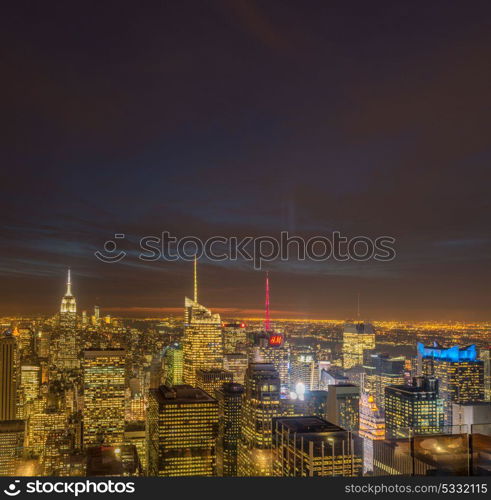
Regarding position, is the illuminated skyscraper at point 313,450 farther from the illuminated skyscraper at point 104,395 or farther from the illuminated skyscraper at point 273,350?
the illuminated skyscraper at point 104,395

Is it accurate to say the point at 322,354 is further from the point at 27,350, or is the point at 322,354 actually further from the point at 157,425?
the point at 27,350

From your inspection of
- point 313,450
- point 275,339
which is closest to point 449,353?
point 275,339

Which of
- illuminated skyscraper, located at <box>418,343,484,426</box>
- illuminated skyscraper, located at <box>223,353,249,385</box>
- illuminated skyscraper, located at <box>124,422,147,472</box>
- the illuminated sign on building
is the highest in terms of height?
the illuminated sign on building

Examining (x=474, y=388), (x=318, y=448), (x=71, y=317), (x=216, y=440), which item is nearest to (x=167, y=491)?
(x=318, y=448)

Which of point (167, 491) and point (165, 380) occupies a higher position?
point (167, 491)

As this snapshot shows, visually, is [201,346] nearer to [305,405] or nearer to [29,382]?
[29,382]

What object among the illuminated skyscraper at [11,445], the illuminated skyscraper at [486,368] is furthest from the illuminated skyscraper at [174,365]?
the illuminated skyscraper at [486,368]

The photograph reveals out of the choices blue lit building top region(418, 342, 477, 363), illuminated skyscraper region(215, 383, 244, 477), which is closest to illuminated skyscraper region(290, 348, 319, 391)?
illuminated skyscraper region(215, 383, 244, 477)

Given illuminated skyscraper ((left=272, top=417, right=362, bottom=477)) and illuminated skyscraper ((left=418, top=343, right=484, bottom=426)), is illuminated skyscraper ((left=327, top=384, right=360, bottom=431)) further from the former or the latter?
illuminated skyscraper ((left=272, top=417, right=362, bottom=477))

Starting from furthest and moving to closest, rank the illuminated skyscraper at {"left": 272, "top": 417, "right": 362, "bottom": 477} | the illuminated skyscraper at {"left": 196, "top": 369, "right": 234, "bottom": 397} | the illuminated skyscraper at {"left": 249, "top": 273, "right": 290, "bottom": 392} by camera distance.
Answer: the illuminated skyscraper at {"left": 196, "top": 369, "right": 234, "bottom": 397} → the illuminated skyscraper at {"left": 249, "top": 273, "right": 290, "bottom": 392} → the illuminated skyscraper at {"left": 272, "top": 417, "right": 362, "bottom": 477}
